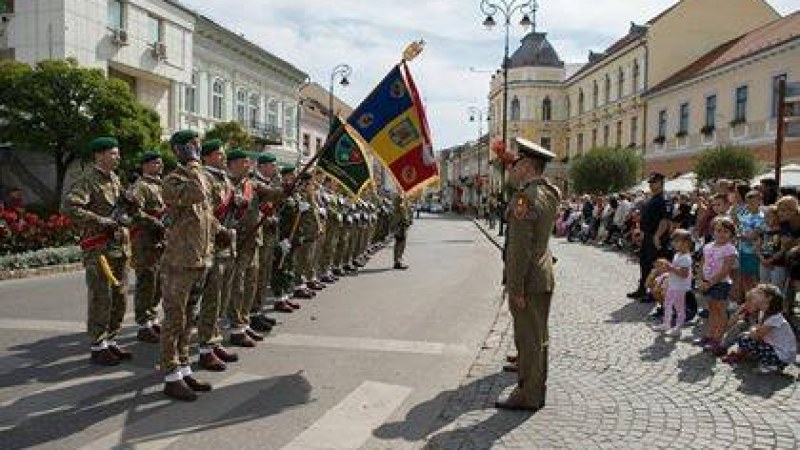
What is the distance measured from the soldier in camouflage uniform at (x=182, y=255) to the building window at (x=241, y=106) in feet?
119

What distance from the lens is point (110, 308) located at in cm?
731

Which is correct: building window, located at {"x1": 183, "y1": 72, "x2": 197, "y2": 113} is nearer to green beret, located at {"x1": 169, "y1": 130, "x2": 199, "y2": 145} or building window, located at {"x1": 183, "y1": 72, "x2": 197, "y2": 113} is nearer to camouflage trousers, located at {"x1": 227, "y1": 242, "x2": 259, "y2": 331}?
camouflage trousers, located at {"x1": 227, "y1": 242, "x2": 259, "y2": 331}

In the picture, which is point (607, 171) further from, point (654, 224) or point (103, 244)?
point (103, 244)

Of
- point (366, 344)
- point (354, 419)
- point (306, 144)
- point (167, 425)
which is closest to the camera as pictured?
point (167, 425)

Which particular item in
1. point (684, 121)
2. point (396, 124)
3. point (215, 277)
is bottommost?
point (215, 277)

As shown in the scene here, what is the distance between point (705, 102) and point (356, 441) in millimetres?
37721

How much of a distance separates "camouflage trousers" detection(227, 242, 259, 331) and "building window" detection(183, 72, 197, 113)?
93.8 feet

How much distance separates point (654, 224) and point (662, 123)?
3587 centimetres

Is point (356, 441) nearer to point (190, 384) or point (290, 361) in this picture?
point (190, 384)

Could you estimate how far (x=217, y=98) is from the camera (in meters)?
39.6

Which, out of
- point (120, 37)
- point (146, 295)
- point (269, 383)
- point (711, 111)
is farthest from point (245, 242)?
point (711, 111)

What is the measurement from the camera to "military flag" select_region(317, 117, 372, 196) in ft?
28.8

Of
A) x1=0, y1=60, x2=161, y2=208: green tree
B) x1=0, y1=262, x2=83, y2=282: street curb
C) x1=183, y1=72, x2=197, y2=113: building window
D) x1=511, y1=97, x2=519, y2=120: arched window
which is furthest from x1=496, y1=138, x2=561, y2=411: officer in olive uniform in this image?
x1=511, y1=97, x2=519, y2=120: arched window

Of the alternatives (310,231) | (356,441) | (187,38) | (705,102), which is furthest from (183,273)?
(705,102)
